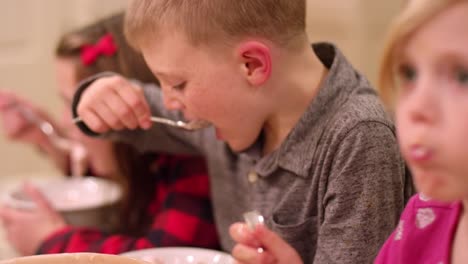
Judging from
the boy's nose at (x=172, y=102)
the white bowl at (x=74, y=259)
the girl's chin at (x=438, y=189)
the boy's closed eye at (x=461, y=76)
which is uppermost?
the boy's closed eye at (x=461, y=76)

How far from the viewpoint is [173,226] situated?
3.36ft

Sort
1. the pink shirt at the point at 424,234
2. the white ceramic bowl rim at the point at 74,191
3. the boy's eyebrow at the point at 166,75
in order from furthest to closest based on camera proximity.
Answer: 1. the white ceramic bowl rim at the point at 74,191
2. the boy's eyebrow at the point at 166,75
3. the pink shirt at the point at 424,234

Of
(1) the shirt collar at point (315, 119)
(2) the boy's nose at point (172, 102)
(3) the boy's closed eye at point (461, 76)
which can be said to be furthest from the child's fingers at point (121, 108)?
(3) the boy's closed eye at point (461, 76)

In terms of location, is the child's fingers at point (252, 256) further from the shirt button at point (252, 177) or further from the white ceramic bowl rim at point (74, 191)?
the white ceramic bowl rim at point (74, 191)

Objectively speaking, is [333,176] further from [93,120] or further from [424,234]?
[93,120]

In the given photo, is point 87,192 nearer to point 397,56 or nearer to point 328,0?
point 328,0

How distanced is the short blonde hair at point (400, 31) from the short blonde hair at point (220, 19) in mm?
261

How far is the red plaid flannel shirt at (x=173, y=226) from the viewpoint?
0.99 metres

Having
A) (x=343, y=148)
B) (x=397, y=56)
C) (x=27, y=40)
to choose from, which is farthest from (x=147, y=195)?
(x=27, y=40)

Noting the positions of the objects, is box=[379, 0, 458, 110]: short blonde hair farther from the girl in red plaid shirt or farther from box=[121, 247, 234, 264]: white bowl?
the girl in red plaid shirt

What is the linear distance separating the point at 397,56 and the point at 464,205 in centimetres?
13

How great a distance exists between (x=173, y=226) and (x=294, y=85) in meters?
0.37

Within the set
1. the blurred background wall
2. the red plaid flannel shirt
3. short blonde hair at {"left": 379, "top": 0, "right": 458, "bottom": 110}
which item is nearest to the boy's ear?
short blonde hair at {"left": 379, "top": 0, "right": 458, "bottom": 110}

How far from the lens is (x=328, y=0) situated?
1552 mm
